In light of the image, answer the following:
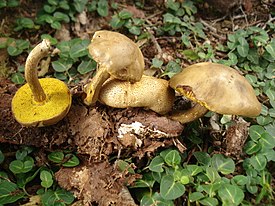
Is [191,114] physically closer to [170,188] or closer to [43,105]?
[170,188]

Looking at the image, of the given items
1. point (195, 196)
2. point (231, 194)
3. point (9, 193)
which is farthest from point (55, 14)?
point (231, 194)

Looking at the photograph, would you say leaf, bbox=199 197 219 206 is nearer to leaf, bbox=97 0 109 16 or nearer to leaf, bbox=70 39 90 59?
leaf, bbox=70 39 90 59

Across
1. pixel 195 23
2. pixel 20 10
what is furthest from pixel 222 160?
pixel 20 10

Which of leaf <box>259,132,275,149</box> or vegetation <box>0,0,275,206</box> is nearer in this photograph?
vegetation <box>0,0,275,206</box>

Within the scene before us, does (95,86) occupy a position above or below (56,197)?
above

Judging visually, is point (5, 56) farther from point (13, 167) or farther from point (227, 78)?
point (227, 78)

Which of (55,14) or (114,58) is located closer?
(114,58)

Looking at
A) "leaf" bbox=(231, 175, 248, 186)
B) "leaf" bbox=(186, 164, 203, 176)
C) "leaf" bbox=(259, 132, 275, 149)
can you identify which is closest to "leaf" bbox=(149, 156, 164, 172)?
"leaf" bbox=(186, 164, 203, 176)
